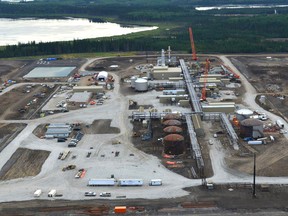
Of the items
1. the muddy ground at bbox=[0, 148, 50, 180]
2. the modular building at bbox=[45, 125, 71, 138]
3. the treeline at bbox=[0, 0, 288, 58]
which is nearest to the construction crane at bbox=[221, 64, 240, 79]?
the treeline at bbox=[0, 0, 288, 58]

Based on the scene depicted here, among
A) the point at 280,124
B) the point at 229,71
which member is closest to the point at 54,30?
the point at 229,71

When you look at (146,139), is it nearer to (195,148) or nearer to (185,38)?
(195,148)

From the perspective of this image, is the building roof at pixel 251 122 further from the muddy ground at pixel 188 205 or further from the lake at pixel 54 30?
the lake at pixel 54 30

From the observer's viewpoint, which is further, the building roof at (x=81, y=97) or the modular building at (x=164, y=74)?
the modular building at (x=164, y=74)

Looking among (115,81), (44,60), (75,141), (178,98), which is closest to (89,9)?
(44,60)

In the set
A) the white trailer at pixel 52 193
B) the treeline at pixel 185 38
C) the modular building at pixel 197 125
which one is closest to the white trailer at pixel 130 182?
the white trailer at pixel 52 193

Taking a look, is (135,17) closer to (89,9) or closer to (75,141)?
(89,9)

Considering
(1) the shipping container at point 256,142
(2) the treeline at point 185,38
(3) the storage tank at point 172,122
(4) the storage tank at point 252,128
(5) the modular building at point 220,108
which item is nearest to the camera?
(1) the shipping container at point 256,142
